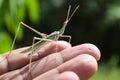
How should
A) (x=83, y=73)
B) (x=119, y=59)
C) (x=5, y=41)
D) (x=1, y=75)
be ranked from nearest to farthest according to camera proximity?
(x=83, y=73)
(x=1, y=75)
(x=5, y=41)
(x=119, y=59)

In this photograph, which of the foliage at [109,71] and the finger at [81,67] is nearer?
the finger at [81,67]

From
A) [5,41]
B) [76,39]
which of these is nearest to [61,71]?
[5,41]

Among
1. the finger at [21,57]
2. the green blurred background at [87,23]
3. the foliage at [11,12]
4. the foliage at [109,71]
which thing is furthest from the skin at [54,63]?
the green blurred background at [87,23]

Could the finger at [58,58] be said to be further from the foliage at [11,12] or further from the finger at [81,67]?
the foliage at [11,12]

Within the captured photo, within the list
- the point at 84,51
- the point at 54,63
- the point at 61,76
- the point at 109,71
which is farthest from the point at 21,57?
the point at 109,71

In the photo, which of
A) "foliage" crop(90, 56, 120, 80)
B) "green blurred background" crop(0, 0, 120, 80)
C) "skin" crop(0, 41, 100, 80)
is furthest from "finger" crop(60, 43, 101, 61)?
"green blurred background" crop(0, 0, 120, 80)

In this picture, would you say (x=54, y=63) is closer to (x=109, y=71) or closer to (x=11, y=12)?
(x=11, y=12)

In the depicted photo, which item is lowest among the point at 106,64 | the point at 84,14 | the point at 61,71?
the point at 106,64

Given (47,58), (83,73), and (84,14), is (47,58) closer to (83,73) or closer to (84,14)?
(83,73)
